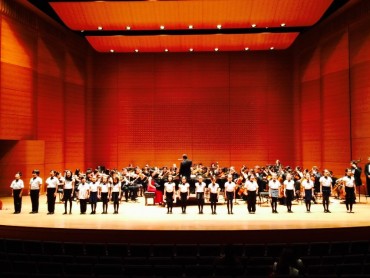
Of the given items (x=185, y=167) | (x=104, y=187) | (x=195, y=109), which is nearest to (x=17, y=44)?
(x=104, y=187)

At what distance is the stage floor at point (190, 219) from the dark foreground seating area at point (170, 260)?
1.62 metres

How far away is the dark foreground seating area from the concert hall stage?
4.43 feet

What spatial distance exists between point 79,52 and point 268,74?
10822 mm

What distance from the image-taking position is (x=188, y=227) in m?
9.46

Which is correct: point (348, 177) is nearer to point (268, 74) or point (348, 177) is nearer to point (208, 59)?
point (268, 74)

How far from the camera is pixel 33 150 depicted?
54.9ft

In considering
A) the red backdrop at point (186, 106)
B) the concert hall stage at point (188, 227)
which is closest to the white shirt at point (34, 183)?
the concert hall stage at point (188, 227)

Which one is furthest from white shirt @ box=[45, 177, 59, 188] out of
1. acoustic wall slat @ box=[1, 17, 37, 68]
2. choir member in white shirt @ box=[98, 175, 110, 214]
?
acoustic wall slat @ box=[1, 17, 37, 68]

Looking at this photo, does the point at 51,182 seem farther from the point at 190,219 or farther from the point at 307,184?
the point at 307,184

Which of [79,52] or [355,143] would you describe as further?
[79,52]

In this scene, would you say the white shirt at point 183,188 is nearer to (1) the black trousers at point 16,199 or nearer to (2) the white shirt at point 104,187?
(2) the white shirt at point 104,187

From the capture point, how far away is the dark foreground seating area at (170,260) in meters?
5.61

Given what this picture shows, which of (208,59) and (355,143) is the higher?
(208,59)

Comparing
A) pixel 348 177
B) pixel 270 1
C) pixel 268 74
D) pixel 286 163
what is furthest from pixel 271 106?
pixel 348 177
